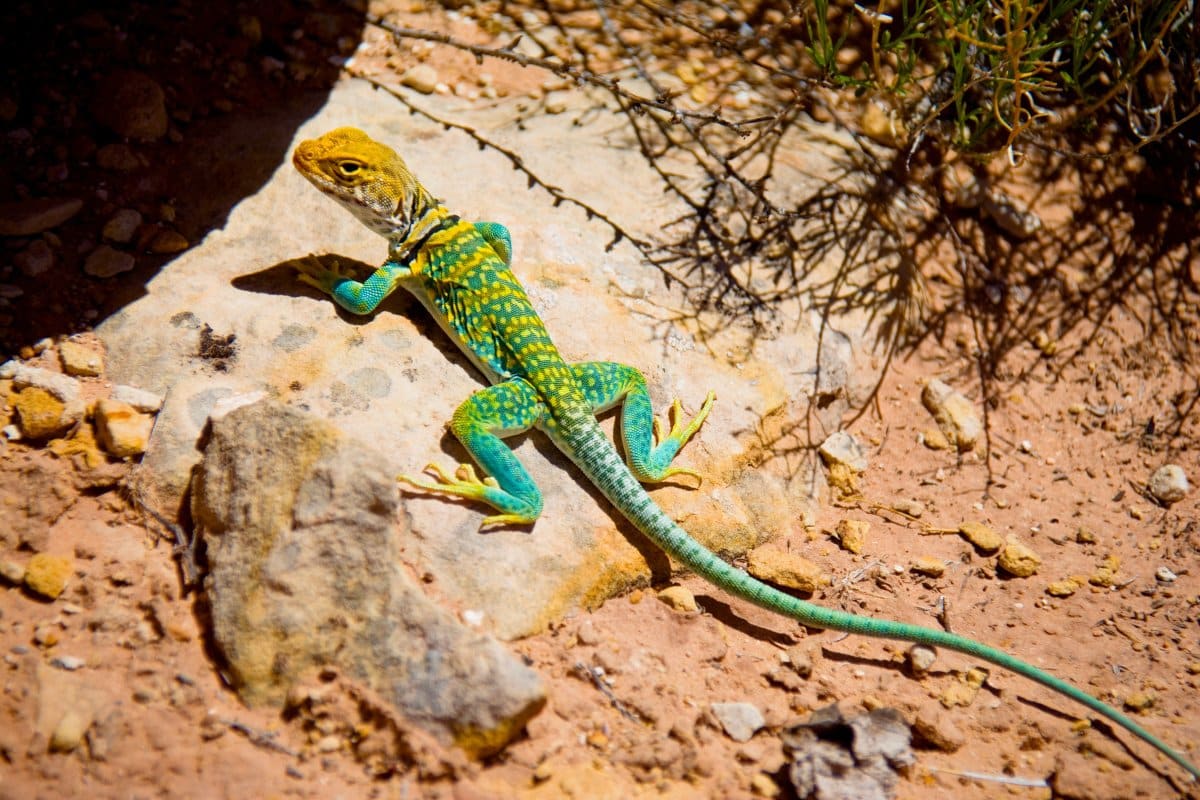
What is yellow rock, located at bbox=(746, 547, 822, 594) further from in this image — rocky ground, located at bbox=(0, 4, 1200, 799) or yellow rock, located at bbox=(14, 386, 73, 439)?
yellow rock, located at bbox=(14, 386, 73, 439)

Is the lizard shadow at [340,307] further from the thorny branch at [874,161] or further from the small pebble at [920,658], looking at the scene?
the small pebble at [920,658]

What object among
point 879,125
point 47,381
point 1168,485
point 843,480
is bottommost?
point 47,381

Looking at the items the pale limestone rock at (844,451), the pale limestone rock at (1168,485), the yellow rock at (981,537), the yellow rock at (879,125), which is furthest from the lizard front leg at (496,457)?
the pale limestone rock at (1168,485)

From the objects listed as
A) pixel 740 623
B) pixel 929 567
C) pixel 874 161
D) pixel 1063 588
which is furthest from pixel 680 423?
pixel 874 161

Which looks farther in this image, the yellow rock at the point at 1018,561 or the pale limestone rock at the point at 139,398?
the yellow rock at the point at 1018,561

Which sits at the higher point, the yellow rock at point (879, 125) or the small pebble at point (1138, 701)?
the yellow rock at point (879, 125)

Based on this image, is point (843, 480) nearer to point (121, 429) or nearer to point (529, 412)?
point (529, 412)

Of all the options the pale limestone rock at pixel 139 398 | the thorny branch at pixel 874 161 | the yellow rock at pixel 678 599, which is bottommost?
the yellow rock at pixel 678 599
